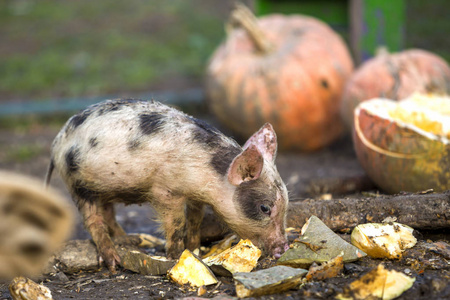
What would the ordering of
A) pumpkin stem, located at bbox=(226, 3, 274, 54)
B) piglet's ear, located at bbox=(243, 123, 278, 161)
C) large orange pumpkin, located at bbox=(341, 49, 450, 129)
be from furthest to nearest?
1. pumpkin stem, located at bbox=(226, 3, 274, 54)
2. large orange pumpkin, located at bbox=(341, 49, 450, 129)
3. piglet's ear, located at bbox=(243, 123, 278, 161)

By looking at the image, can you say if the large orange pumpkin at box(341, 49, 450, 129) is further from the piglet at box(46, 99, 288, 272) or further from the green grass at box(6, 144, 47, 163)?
the green grass at box(6, 144, 47, 163)

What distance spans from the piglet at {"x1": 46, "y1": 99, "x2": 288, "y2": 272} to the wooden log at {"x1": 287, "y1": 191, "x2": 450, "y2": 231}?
273mm

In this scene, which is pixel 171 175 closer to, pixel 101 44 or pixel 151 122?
pixel 151 122

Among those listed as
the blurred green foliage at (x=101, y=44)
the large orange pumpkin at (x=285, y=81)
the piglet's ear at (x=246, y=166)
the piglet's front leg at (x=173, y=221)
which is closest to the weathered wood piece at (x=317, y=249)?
the piglet's ear at (x=246, y=166)

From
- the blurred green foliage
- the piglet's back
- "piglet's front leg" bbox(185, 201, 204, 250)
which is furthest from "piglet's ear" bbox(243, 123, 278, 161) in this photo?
the blurred green foliage

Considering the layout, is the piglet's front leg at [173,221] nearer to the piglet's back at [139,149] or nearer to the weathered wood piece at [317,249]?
the piglet's back at [139,149]

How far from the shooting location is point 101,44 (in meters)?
11.6

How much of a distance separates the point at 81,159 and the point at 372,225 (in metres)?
1.88

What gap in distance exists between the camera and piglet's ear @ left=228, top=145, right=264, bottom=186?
3.40 m

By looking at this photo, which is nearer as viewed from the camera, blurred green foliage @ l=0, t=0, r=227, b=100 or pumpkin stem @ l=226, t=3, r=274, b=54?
pumpkin stem @ l=226, t=3, r=274, b=54

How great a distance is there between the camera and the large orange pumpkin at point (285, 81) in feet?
24.2

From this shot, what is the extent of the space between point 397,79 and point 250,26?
215 cm

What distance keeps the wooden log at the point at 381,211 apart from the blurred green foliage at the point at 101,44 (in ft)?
21.0

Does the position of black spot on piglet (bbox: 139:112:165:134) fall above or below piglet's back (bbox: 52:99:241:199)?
above
